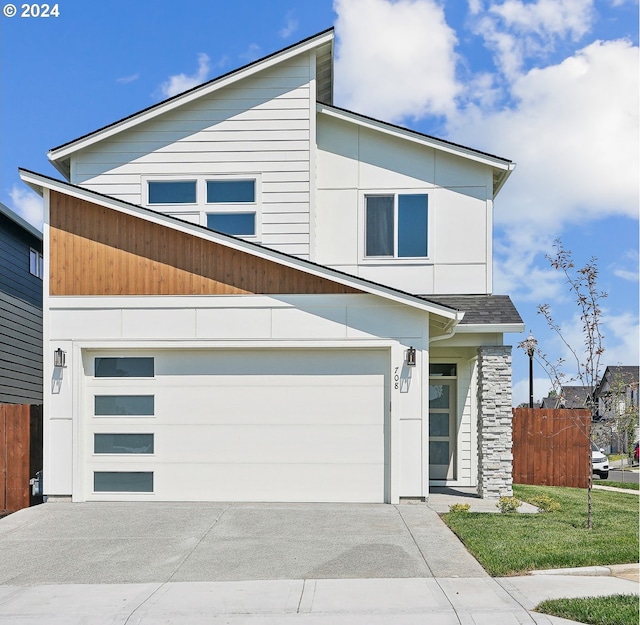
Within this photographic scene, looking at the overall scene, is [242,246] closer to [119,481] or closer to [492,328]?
[119,481]

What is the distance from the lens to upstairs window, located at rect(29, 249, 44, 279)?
20928 mm

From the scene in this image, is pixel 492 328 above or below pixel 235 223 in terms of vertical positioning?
below

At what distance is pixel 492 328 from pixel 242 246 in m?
4.60

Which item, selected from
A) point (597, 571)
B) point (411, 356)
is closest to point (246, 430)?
point (411, 356)

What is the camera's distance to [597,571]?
835 centimetres

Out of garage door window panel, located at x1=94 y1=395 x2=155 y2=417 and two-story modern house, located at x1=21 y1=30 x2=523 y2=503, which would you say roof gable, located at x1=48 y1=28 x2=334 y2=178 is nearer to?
two-story modern house, located at x1=21 y1=30 x2=523 y2=503

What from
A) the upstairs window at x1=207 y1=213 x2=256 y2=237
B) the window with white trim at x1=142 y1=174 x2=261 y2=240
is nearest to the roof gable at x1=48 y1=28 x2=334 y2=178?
the window with white trim at x1=142 y1=174 x2=261 y2=240

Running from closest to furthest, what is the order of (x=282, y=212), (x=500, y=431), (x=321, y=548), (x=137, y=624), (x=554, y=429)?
(x=137, y=624), (x=321, y=548), (x=500, y=431), (x=282, y=212), (x=554, y=429)

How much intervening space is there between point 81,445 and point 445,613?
783cm

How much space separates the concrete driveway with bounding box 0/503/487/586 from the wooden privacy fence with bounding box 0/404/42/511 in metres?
0.56

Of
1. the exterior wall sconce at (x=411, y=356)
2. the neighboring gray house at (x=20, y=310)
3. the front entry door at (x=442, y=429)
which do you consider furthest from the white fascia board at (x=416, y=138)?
the neighboring gray house at (x=20, y=310)

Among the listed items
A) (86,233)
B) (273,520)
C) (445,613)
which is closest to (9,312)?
(86,233)

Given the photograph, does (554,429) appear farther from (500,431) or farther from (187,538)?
(187,538)

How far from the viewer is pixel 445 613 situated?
687 cm
